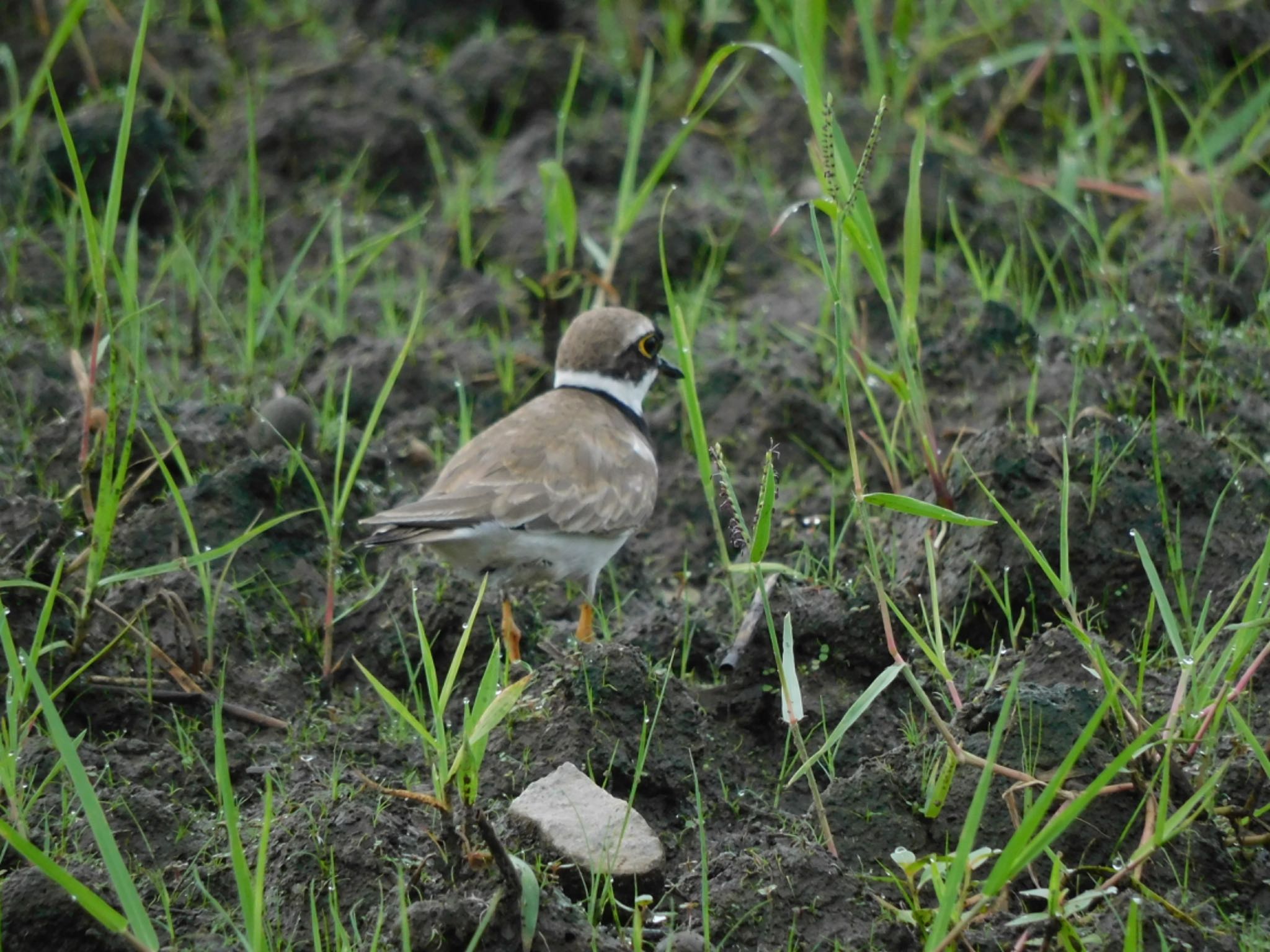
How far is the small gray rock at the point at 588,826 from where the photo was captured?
Result: 342 cm

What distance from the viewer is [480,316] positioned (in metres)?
6.32

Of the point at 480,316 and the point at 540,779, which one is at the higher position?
the point at 540,779

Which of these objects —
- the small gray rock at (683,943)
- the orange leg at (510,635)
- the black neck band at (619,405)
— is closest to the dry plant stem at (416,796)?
the small gray rock at (683,943)

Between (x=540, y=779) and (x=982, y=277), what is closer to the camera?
(x=540, y=779)

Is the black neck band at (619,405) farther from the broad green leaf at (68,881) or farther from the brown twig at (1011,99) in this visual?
the broad green leaf at (68,881)

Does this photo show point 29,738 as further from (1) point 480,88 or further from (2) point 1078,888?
(1) point 480,88

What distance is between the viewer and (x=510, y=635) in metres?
4.55

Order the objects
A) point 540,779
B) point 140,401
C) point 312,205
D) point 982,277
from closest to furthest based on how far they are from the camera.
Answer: point 540,779
point 140,401
point 982,277
point 312,205

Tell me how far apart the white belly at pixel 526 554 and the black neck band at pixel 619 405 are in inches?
29.4

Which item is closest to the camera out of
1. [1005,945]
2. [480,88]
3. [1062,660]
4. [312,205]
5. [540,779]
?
[1005,945]

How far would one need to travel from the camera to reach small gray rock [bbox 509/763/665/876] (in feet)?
11.2

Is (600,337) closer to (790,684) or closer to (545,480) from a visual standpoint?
(545,480)

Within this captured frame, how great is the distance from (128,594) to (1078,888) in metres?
2.62

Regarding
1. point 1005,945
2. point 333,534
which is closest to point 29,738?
point 333,534
